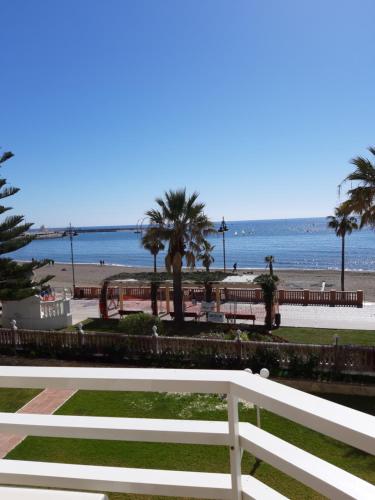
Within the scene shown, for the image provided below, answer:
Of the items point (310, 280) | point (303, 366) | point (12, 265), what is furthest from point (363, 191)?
point (310, 280)

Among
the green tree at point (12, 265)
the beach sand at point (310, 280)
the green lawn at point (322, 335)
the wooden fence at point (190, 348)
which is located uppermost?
the green tree at point (12, 265)

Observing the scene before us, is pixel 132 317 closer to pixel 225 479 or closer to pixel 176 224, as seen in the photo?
pixel 176 224

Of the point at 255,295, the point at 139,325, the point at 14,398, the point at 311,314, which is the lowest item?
the point at 311,314

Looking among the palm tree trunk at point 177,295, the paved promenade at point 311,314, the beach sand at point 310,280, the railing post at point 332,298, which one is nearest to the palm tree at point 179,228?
the palm tree trunk at point 177,295

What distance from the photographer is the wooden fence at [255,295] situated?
2077 cm

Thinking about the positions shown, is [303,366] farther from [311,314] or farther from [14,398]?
[311,314]

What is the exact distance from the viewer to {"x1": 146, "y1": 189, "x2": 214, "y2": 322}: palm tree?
16594 mm

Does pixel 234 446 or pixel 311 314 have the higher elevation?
pixel 234 446

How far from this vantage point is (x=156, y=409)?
8500 millimetres

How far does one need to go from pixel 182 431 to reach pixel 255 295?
21.0 metres

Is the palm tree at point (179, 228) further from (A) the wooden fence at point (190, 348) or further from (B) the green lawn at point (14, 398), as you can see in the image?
(B) the green lawn at point (14, 398)

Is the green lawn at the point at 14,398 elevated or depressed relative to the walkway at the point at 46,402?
depressed

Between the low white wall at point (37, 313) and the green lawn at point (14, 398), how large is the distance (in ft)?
23.8

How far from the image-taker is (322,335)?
1505 cm
